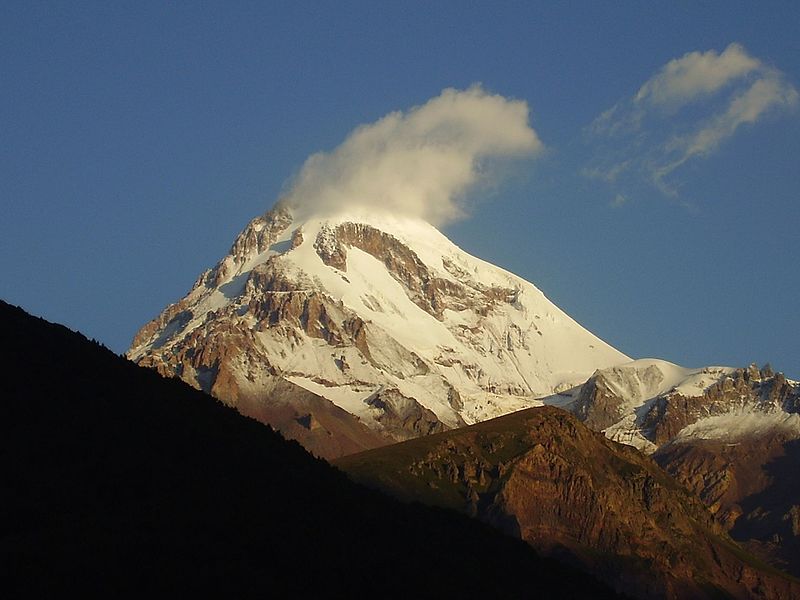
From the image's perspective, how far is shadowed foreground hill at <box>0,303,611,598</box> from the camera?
411 ft

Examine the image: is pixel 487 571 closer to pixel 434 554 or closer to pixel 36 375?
pixel 434 554

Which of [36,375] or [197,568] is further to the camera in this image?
[36,375]

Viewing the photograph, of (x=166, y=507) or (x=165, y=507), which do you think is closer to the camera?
(x=165, y=507)

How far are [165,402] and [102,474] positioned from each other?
113ft

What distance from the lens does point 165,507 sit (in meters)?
149

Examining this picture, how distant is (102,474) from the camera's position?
15412 centimetres

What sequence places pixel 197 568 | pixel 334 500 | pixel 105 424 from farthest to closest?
pixel 334 500 < pixel 105 424 < pixel 197 568

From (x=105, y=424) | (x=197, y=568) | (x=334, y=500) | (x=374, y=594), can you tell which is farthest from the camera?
(x=334, y=500)

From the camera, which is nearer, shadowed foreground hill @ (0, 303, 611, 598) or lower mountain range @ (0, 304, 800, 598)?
shadowed foreground hill @ (0, 303, 611, 598)

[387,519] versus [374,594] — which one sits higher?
[387,519]

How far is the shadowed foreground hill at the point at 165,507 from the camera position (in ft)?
411

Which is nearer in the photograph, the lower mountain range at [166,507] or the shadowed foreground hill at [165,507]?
the shadowed foreground hill at [165,507]

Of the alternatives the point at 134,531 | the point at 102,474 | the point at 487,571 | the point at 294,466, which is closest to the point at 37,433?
the point at 102,474

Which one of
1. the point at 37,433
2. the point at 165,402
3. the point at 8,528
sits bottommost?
the point at 8,528
